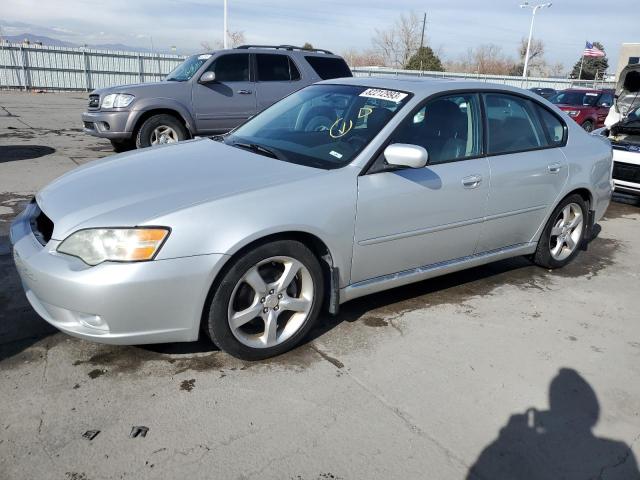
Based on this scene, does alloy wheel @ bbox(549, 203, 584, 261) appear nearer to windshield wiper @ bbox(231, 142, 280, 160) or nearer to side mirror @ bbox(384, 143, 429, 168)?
side mirror @ bbox(384, 143, 429, 168)

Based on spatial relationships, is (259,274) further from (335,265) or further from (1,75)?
(1,75)

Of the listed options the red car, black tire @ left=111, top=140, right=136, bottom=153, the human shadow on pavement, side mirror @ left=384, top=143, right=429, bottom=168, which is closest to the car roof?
side mirror @ left=384, top=143, right=429, bottom=168

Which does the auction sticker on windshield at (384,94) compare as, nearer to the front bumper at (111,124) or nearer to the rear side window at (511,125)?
the rear side window at (511,125)

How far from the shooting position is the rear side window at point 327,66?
10.1 m

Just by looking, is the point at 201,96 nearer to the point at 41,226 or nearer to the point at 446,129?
the point at 446,129

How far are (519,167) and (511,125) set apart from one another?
37 cm

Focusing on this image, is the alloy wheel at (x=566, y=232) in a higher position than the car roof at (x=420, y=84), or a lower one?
lower

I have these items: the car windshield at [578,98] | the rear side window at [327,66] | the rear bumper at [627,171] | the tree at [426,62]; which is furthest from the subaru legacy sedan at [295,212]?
the tree at [426,62]

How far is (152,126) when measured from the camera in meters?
8.75

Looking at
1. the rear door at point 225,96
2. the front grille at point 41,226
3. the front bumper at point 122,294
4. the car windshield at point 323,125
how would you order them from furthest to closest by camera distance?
the rear door at point 225,96
the car windshield at point 323,125
the front grille at point 41,226
the front bumper at point 122,294

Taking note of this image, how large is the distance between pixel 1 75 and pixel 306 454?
2752 centimetres

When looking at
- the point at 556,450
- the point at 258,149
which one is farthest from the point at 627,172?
the point at 556,450

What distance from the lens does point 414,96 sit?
12.2 feet

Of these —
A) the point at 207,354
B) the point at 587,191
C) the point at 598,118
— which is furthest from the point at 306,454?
the point at 598,118
